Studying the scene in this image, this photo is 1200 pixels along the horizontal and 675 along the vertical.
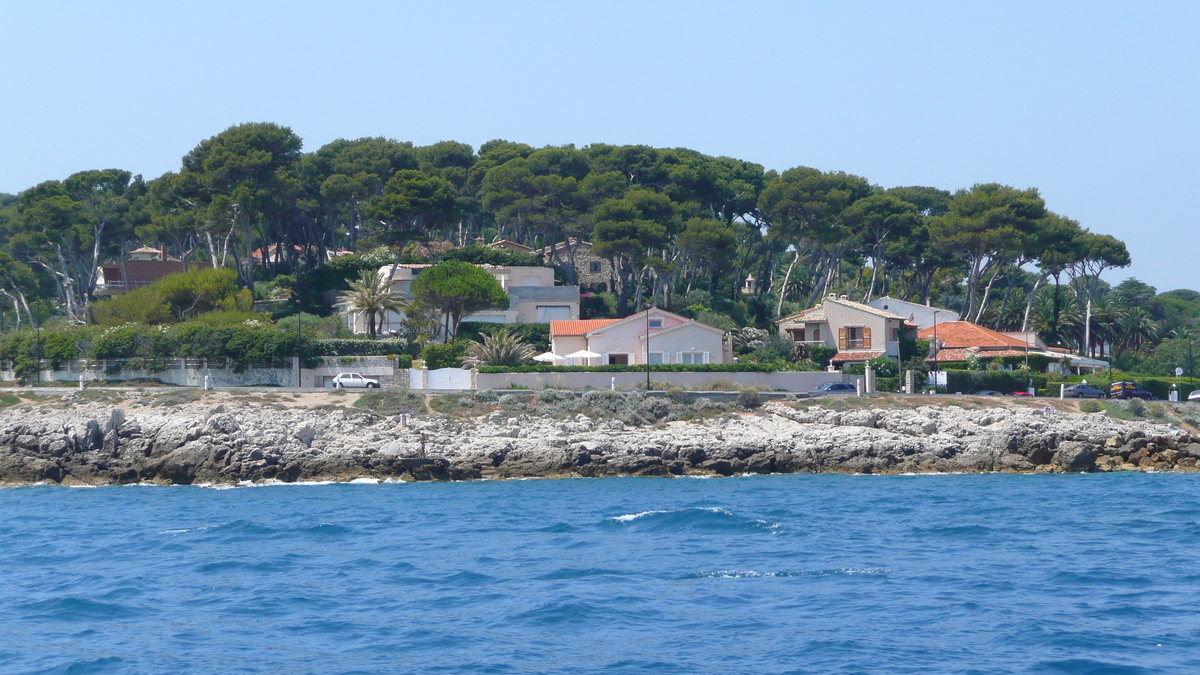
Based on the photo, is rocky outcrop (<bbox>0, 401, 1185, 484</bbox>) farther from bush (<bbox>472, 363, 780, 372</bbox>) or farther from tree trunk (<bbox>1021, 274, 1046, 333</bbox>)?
tree trunk (<bbox>1021, 274, 1046, 333</bbox>)

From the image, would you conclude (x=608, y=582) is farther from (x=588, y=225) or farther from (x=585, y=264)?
(x=585, y=264)

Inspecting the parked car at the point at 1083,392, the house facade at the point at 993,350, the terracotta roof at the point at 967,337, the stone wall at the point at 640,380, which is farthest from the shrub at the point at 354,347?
the parked car at the point at 1083,392

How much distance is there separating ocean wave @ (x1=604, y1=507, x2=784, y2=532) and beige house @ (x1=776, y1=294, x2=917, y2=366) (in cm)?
3303

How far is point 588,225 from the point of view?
239ft

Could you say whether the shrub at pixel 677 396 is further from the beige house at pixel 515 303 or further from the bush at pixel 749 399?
the beige house at pixel 515 303

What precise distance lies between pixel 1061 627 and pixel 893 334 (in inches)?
1804

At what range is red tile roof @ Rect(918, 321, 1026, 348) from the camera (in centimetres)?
6278

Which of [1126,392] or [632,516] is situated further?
[1126,392]

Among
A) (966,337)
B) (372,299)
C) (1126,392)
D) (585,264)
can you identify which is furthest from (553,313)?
(1126,392)

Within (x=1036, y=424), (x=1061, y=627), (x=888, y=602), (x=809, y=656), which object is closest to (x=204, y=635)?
(x=809, y=656)

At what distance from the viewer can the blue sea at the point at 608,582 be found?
16.6 m

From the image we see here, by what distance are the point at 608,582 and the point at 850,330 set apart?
43688 millimetres

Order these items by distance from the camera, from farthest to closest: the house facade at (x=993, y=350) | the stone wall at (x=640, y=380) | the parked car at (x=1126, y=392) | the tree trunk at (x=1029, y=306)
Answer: the tree trunk at (x=1029, y=306) < the house facade at (x=993, y=350) < the parked car at (x=1126, y=392) < the stone wall at (x=640, y=380)

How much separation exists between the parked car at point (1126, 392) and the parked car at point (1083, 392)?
0.40 metres
